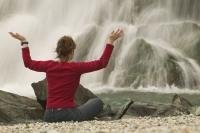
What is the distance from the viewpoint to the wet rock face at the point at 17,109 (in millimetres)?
15848

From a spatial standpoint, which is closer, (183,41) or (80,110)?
(80,110)

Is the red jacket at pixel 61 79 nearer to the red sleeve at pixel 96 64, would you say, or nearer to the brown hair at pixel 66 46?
the red sleeve at pixel 96 64

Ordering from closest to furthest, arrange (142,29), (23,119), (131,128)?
1. (131,128)
2. (23,119)
3. (142,29)

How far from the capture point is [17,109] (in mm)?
16422

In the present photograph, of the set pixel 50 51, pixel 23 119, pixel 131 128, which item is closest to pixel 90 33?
pixel 50 51

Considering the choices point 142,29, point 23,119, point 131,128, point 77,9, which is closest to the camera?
point 131,128

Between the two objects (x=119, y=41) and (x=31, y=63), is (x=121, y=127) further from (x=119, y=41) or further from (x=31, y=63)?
(x=119, y=41)

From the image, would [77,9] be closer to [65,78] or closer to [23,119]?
[23,119]

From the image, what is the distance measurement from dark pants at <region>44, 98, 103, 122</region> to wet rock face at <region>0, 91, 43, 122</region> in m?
2.98

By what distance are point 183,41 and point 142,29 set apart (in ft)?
9.48

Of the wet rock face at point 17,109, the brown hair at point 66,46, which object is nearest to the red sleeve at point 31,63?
the brown hair at point 66,46

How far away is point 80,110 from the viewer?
504 inches

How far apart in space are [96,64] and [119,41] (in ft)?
72.9

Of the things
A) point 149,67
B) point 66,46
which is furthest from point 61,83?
point 149,67
